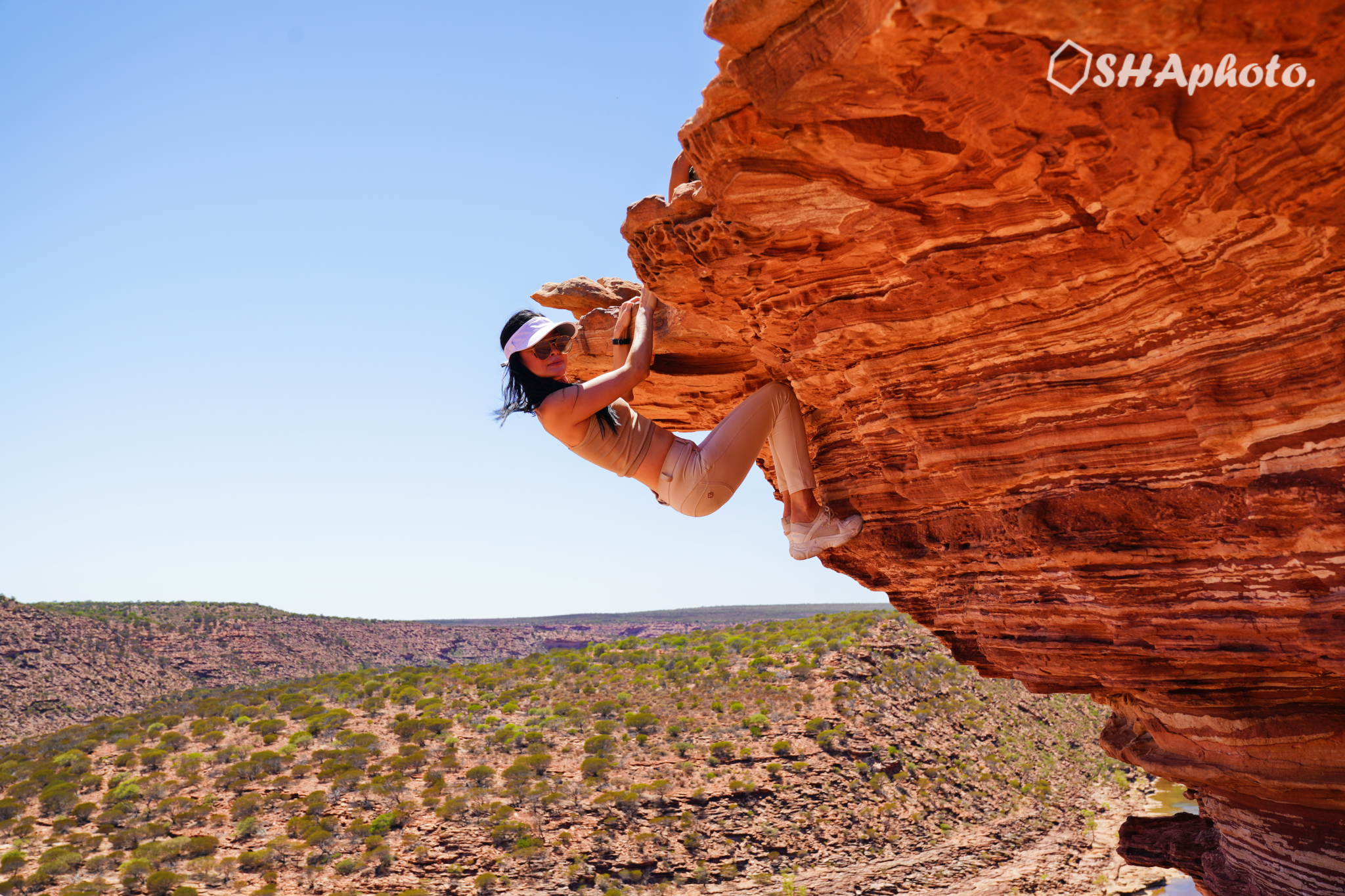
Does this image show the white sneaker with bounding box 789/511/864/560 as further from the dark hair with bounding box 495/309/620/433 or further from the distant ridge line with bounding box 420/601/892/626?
the distant ridge line with bounding box 420/601/892/626

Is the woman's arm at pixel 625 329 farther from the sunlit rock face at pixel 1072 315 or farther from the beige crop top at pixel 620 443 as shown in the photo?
the beige crop top at pixel 620 443

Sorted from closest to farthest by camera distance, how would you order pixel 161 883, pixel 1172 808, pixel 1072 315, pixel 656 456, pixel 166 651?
pixel 1072 315, pixel 656 456, pixel 161 883, pixel 1172 808, pixel 166 651

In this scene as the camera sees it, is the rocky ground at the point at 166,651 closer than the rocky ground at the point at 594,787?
No

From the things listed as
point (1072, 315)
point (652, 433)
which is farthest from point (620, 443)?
point (1072, 315)

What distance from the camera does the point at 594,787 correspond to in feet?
86.9

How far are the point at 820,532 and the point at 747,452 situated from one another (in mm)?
960

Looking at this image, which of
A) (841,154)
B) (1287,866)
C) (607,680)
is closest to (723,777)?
(607,680)

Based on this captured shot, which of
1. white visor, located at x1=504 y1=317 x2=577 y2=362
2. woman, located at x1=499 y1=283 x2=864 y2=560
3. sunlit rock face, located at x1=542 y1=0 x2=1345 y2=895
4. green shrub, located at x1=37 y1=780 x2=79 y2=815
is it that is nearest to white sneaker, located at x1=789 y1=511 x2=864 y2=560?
woman, located at x1=499 y1=283 x2=864 y2=560

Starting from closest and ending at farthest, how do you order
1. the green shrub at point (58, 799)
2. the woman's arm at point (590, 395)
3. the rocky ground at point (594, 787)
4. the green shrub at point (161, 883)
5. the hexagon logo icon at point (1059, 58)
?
1. the hexagon logo icon at point (1059, 58)
2. the woman's arm at point (590, 395)
3. the green shrub at point (161, 883)
4. the rocky ground at point (594, 787)
5. the green shrub at point (58, 799)

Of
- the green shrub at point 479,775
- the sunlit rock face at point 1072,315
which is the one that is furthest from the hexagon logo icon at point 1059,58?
the green shrub at point 479,775

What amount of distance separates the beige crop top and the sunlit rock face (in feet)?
2.97

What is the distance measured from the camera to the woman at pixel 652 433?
5.73 m

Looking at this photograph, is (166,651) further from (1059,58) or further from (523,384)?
(1059,58)

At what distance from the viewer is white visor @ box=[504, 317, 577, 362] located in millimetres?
5652
